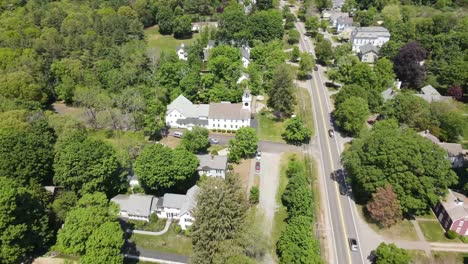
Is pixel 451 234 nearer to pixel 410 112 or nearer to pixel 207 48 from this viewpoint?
pixel 410 112

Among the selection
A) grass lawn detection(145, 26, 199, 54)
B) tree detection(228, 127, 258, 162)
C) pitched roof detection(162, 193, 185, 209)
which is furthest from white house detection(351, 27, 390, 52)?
pitched roof detection(162, 193, 185, 209)

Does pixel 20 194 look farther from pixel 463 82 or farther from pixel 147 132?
pixel 463 82

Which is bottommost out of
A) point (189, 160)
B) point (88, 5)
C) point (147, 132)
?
point (147, 132)

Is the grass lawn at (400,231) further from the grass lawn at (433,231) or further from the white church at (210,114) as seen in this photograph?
the white church at (210,114)

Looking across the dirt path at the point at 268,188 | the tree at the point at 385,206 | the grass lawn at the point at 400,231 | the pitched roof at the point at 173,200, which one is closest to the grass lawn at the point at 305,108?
the dirt path at the point at 268,188

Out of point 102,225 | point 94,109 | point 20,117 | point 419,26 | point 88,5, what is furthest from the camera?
point 88,5

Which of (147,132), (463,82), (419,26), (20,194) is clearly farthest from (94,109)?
(419,26)

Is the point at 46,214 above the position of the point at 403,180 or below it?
below
